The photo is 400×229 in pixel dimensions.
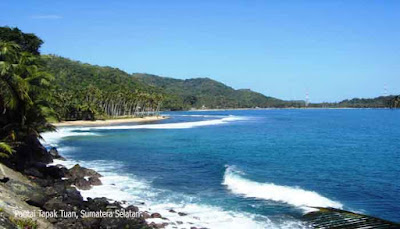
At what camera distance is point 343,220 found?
16.9 m

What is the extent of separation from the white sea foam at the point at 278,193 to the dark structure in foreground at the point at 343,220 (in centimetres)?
137

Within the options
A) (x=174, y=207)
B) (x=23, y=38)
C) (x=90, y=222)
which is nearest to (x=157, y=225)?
(x=90, y=222)

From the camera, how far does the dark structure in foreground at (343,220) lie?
16.3 metres

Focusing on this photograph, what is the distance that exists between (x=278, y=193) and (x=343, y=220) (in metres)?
6.12

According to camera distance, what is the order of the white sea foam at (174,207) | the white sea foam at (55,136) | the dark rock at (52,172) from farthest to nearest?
→ the white sea foam at (55,136)
the dark rock at (52,172)
the white sea foam at (174,207)

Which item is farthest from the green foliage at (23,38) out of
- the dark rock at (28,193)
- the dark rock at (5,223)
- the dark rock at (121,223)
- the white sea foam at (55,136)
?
the dark rock at (5,223)

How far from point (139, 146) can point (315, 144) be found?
24.3m

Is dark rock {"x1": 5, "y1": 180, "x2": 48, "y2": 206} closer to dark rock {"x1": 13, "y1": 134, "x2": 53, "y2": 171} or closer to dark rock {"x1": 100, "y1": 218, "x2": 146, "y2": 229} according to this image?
dark rock {"x1": 100, "y1": 218, "x2": 146, "y2": 229}

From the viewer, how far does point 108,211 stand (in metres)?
16.7

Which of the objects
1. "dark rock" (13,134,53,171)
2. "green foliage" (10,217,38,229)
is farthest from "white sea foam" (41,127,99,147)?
"green foliage" (10,217,38,229)

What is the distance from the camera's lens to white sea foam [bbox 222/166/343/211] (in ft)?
67.7

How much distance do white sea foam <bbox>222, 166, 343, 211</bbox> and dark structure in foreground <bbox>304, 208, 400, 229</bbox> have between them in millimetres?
1374

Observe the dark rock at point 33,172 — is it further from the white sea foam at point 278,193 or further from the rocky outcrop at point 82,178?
the white sea foam at point 278,193

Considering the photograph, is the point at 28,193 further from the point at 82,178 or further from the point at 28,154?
the point at 28,154
